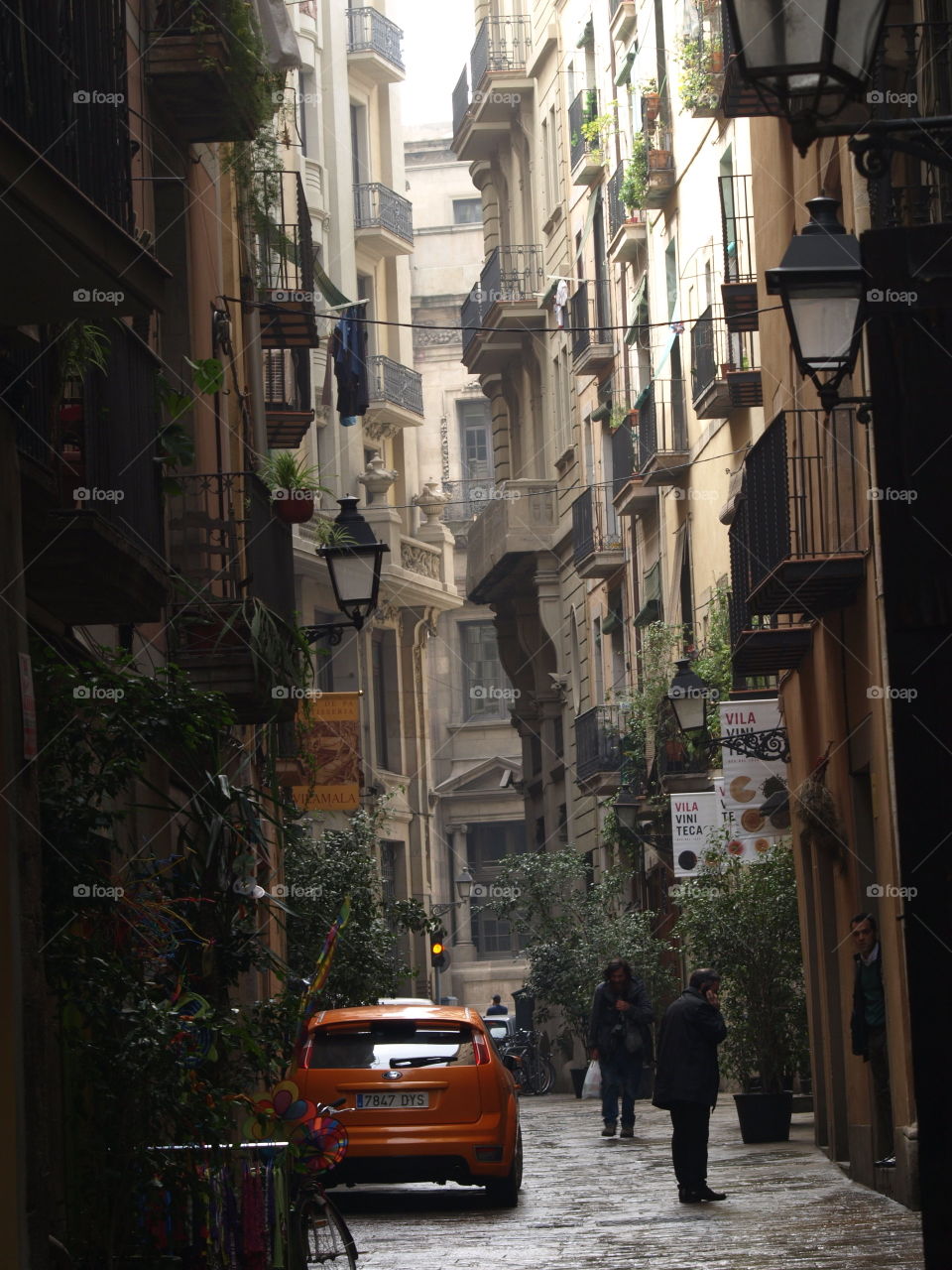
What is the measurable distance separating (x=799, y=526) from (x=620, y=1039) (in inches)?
319

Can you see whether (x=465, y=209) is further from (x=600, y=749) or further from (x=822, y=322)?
(x=822, y=322)

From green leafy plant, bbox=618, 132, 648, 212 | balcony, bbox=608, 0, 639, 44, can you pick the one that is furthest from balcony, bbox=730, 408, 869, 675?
balcony, bbox=608, 0, 639, 44

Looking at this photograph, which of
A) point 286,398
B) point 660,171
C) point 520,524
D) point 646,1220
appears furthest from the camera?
point 520,524

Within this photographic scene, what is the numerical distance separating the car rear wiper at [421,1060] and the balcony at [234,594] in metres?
2.64

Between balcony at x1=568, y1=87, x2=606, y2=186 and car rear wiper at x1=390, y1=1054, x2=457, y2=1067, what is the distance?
973 inches

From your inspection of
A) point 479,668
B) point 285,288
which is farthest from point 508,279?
point 479,668

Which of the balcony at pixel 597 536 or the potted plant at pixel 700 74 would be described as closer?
the potted plant at pixel 700 74

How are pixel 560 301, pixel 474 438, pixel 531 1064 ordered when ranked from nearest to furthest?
pixel 531 1064 < pixel 560 301 < pixel 474 438

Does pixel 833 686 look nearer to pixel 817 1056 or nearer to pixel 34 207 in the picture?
pixel 817 1056

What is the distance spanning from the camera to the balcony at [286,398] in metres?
28.8

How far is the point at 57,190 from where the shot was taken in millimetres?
7762

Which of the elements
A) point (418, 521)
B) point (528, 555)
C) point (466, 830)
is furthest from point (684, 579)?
point (466, 830)

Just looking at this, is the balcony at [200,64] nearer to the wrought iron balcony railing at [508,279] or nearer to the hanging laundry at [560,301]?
the hanging laundry at [560,301]

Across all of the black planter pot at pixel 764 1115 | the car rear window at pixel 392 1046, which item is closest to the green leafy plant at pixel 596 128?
the black planter pot at pixel 764 1115
